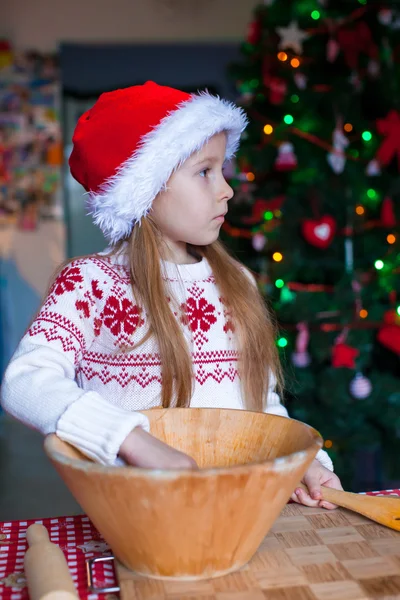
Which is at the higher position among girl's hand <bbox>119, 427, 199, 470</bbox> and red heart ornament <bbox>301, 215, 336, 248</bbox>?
girl's hand <bbox>119, 427, 199, 470</bbox>

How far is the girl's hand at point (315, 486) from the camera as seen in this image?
93 centimetres

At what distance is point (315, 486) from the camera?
93cm

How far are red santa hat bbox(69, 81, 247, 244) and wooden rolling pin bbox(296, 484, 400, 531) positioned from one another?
587 mm

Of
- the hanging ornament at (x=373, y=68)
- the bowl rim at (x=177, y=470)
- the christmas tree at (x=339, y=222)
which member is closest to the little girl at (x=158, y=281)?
the bowl rim at (x=177, y=470)

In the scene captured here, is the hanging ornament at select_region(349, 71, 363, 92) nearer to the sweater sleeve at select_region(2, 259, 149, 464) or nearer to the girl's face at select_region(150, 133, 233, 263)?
the girl's face at select_region(150, 133, 233, 263)

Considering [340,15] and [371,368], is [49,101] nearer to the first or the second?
[340,15]

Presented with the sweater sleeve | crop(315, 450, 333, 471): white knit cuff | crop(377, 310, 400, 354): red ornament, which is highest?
the sweater sleeve

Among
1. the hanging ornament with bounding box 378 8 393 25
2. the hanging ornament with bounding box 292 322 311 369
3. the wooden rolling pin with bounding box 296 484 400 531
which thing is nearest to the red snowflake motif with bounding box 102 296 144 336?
the wooden rolling pin with bounding box 296 484 400 531

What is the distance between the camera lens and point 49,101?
458cm

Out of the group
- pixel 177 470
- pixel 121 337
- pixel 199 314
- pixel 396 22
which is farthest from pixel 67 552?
pixel 396 22

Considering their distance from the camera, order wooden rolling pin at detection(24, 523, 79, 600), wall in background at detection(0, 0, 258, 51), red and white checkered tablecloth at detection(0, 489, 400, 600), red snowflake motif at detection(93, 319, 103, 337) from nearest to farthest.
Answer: wooden rolling pin at detection(24, 523, 79, 600) < red and white checkered tablecloth at detection(0, 489, 400, 600) < red snowflake motif at detection(93, 319, 103, 337) < wall in background at detection(0, 0, 258, 51)

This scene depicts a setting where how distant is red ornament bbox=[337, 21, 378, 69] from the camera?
249cm

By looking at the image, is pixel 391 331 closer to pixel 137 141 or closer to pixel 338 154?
pixel 338 154

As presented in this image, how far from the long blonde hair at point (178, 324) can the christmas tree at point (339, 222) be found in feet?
3.72
